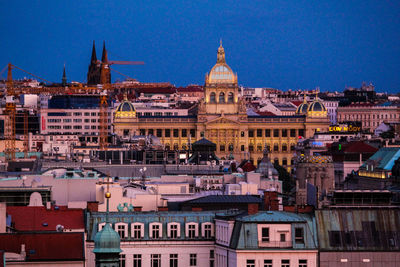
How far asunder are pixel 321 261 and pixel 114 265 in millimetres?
17644

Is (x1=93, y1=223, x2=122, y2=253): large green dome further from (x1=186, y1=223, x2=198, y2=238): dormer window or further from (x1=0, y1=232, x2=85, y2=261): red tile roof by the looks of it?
(x1=186, y1=223, x2=198, y2=238): dormer window

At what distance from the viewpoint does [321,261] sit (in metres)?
60.5

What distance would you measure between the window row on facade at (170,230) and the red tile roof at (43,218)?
61.4 inches

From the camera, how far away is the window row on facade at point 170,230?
63562 mm

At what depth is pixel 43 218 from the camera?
6569 cm

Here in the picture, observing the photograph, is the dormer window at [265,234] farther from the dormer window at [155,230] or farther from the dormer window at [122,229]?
the dormer window at [122,229]

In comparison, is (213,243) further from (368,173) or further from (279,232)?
(368,173)

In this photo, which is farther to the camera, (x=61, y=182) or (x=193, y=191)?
(x=193, y=191)

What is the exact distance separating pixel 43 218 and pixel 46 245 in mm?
7804

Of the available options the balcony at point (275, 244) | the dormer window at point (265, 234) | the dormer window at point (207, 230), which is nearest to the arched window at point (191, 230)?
the dormer window at point (207, 230)

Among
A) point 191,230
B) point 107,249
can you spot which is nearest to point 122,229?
point 191,230

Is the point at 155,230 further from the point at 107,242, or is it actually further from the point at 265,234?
the point at 107,242

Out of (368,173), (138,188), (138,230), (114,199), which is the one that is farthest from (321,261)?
(368,173)

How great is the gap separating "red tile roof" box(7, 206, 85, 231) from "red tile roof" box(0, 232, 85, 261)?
496 centimetres
